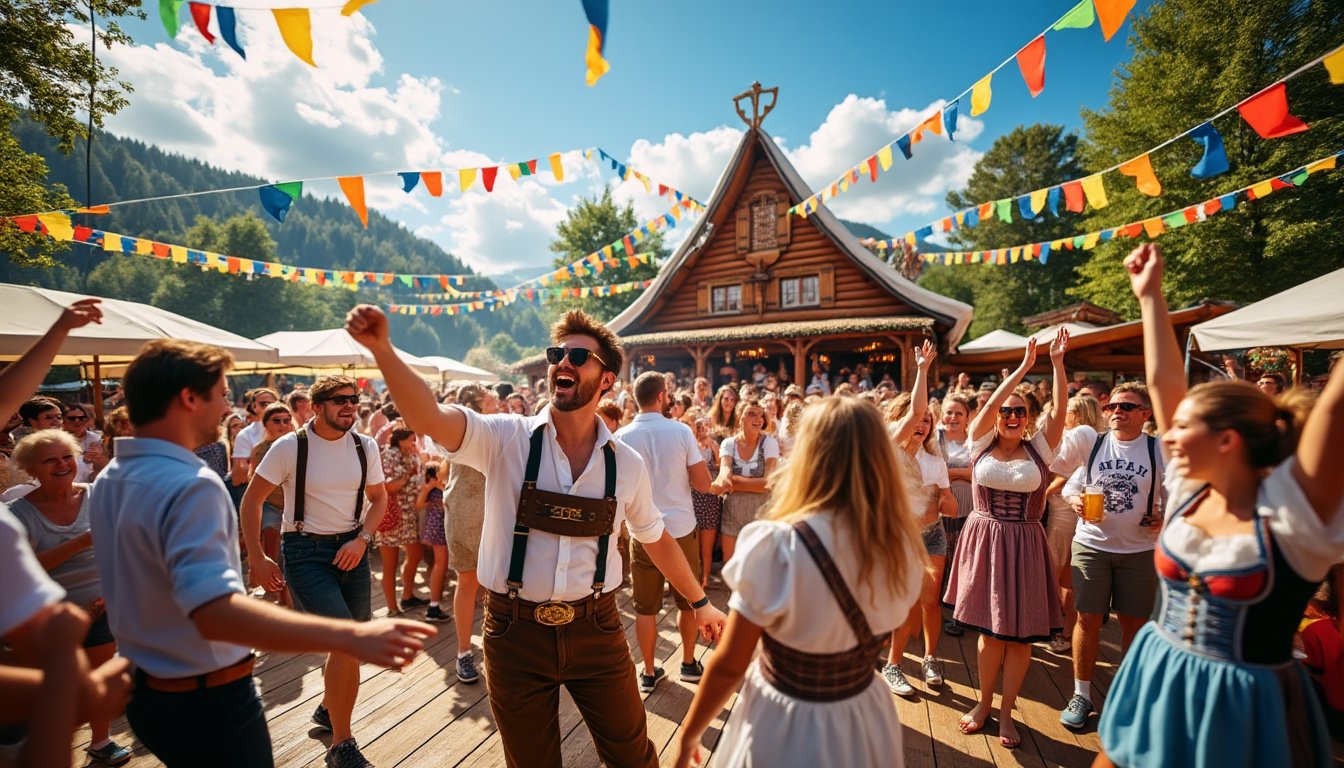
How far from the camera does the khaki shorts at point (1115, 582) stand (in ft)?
10.8

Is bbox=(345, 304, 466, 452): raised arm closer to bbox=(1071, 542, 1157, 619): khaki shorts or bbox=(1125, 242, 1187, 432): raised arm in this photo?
bbox=(1125, 242, 1187, 432): raised arm

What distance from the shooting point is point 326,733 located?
322cm

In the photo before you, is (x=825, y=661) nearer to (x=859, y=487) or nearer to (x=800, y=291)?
(x=859, y=487)

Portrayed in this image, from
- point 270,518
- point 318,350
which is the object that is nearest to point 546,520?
point 270,518

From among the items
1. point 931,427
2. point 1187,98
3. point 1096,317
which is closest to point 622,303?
point 1096,317

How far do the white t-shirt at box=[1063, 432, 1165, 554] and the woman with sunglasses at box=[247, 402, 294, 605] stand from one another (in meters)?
5.80

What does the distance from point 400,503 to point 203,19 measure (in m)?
4.29

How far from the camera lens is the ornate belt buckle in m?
2.02

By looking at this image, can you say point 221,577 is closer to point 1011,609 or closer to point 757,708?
point 757,708

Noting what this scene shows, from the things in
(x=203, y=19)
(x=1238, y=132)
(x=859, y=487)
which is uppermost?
(x=1238, y=132)

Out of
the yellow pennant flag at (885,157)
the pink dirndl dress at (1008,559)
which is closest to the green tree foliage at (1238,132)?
the yellow pennant flag at (885,157)

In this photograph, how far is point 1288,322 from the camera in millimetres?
5082

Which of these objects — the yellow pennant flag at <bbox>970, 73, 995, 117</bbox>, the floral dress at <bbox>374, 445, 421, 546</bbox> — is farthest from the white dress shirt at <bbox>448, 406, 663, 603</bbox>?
the yellow pennant flag at <bbox>970, 73, 995, 117</bbox>

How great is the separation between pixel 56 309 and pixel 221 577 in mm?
7670
